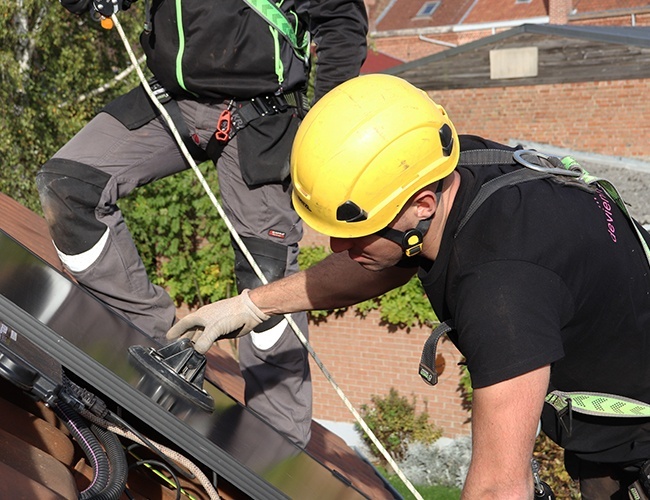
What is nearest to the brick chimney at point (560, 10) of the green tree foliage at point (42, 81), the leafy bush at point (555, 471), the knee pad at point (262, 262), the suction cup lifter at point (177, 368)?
the green tree foliage at point (42, 81)

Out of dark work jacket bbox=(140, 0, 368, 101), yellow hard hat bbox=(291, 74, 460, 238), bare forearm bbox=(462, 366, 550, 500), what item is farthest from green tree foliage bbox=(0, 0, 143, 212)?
bare forearm bbox=(462, 366, 550, 500)

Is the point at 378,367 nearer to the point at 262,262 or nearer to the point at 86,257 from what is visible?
the point at 262,262

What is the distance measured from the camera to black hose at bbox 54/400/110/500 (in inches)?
88.7

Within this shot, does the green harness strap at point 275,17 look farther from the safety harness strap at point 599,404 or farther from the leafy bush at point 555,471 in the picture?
the leafy bush at point 555,471

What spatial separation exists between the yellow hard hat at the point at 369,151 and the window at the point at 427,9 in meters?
36.2

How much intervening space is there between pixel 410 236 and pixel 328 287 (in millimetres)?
603

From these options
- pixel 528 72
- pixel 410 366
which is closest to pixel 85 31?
pixel 410 366

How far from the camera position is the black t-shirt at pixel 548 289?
6.39 feet

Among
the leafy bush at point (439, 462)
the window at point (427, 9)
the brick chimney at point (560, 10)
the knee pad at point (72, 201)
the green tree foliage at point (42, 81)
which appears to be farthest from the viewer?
the window at point (427, 9)

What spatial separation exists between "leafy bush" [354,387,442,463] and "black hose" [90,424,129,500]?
27.0 ft

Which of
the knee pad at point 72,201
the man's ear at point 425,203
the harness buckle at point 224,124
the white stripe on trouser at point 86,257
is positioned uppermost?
the harness buckle at point 224,124

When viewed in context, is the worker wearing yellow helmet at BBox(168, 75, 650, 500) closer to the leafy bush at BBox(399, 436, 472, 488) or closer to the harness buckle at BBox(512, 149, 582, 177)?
the harness buckle at BBox(512, 149, 582, 177)

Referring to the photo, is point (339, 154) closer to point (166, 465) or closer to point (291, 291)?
point (291, 291)

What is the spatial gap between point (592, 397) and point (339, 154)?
3.16 ft
